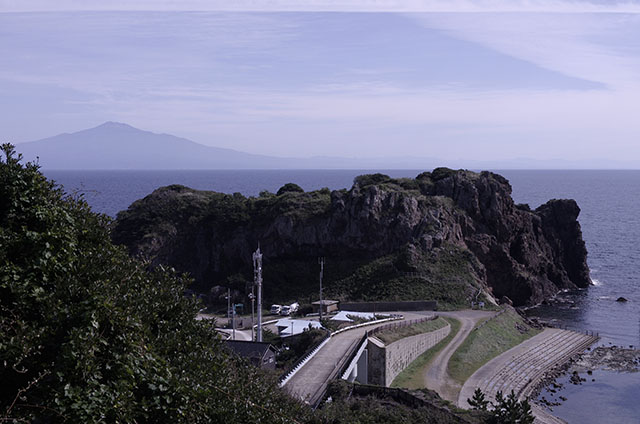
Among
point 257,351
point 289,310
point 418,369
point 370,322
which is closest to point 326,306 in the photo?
point 289,310

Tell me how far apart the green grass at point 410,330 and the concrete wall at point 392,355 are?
509 millimetres

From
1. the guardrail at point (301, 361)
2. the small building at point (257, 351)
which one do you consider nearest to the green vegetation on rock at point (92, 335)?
the guardrail at point (301, 361)

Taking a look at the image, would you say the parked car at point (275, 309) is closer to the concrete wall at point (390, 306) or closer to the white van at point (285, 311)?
the white van at point (285, 311)

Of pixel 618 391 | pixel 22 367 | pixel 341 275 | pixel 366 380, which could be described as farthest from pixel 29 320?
pixel 341 275

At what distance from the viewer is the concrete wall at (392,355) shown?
39844 mm

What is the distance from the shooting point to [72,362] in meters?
10.7

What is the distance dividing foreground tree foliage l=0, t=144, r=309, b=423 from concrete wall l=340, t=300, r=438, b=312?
45615mm

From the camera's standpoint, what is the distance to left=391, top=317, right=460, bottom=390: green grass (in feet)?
134

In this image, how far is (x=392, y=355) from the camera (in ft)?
136

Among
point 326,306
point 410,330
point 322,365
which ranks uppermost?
point 322,365

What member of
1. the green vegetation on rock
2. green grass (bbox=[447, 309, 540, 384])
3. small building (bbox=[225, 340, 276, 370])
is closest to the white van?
green grass (bbox=[447, 309, 540, 384])

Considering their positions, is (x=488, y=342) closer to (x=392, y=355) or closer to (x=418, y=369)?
(x=418, y=369)

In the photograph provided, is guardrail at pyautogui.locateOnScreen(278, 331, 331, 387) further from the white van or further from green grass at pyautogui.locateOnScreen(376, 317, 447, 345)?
the white van

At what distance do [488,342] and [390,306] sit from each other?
11823 mm
